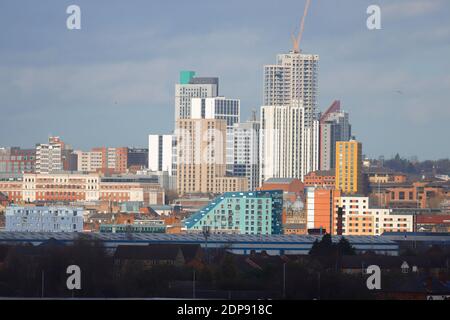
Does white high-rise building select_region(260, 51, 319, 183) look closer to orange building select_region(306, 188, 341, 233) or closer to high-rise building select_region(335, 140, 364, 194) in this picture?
high-rise building select_region(335, 140, 364, 194)

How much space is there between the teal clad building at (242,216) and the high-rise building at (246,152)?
25.7ft

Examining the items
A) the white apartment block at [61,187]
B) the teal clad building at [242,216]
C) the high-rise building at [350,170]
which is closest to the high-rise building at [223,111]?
the white apartment block at [61,187]

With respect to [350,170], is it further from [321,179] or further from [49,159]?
[49,159]

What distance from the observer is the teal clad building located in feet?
71.4

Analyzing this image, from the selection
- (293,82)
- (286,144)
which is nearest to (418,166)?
(286,144)

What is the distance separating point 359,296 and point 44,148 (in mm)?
22732

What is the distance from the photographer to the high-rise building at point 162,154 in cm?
3097

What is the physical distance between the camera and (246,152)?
111 feet

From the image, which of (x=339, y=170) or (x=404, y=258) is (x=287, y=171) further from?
(x=404, y=258)

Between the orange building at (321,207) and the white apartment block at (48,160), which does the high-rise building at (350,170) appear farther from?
the white apartment block at (48,160)

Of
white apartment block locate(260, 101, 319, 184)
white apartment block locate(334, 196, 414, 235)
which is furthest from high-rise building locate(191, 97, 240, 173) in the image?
white apartment block locate(334, 196, 414, 235)

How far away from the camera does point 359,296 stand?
21.4 feet

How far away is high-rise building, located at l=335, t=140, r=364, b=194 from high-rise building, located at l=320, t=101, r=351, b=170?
3.07ft
